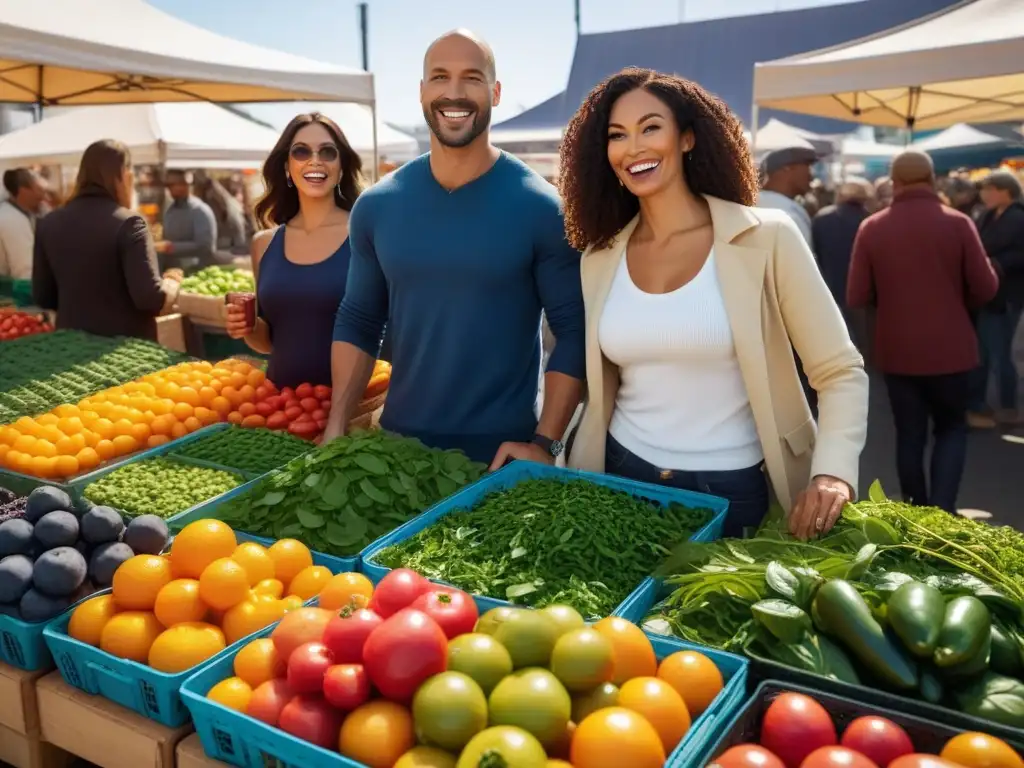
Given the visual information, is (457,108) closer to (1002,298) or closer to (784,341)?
(784,341)

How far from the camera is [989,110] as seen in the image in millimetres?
9836

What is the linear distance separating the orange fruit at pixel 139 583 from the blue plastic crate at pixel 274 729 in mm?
287

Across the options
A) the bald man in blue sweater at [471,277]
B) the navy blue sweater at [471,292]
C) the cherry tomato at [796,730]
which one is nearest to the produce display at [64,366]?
the bald man in blue sweater at [471,277]

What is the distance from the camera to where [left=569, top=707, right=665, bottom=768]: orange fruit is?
1.25 meters

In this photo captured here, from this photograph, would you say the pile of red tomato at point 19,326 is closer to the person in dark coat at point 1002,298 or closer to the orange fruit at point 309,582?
the orange fruit at point 309,582

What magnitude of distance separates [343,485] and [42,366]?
2.48m

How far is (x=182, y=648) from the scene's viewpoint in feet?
5.45

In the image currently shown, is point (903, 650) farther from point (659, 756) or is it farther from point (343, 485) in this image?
point (343, 485)

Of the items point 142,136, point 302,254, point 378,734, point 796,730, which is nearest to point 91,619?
point 378,734

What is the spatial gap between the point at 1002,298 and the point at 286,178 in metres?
6.01

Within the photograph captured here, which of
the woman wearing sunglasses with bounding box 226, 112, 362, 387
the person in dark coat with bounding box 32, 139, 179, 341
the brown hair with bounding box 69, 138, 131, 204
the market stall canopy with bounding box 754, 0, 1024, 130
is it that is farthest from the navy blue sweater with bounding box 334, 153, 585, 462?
the market stall canopy with bounding box 754, 0, 1024, 130

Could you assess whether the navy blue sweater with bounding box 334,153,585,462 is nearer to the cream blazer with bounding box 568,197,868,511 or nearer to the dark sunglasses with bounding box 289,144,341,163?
the cream blazer with bounding box 568,197,868,511

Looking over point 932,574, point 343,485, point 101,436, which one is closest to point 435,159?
point 343,485

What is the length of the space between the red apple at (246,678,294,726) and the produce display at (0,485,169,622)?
0.60m
